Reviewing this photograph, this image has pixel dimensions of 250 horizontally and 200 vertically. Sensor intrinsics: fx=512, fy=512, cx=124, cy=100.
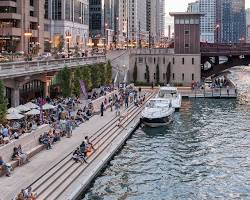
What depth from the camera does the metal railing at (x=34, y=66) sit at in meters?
54.3

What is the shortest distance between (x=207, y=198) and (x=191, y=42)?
84.8 meters

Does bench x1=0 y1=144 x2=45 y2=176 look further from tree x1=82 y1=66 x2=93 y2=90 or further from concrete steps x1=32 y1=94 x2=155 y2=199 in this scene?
tree x1=82 y1=66 x2=93 y2=90

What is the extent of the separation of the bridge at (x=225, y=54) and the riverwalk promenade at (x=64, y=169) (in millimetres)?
69446

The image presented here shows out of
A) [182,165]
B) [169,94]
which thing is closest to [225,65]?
[169,94]

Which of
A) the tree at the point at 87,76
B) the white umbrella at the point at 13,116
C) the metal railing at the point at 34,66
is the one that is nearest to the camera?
the white umbrella at the point at 13,116

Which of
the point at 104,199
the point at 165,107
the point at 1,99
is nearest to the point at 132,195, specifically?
the point at 104,199

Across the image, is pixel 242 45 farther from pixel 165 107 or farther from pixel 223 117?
pixel 165 107

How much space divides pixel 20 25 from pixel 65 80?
57.9 meters

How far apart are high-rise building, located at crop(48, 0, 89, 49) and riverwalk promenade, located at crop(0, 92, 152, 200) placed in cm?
9098

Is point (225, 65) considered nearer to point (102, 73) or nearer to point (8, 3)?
point (102, 73)

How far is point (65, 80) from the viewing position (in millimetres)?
73062

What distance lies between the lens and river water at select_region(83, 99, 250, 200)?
37.8 meters

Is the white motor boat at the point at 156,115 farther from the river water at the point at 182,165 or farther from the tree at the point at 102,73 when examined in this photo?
the tree at the point at 102,73

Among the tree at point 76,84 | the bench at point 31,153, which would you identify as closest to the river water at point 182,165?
the bench at point 31,153
